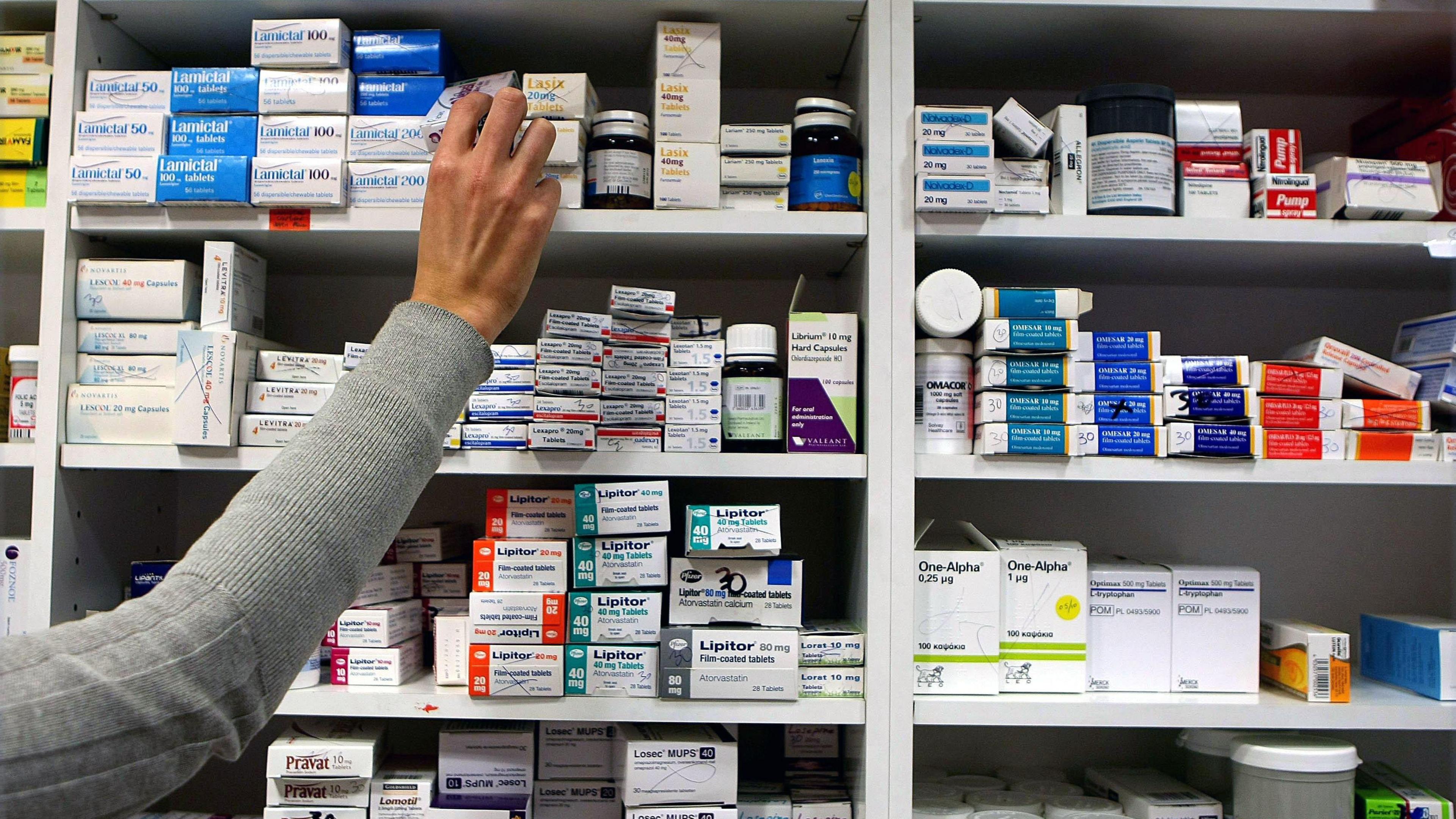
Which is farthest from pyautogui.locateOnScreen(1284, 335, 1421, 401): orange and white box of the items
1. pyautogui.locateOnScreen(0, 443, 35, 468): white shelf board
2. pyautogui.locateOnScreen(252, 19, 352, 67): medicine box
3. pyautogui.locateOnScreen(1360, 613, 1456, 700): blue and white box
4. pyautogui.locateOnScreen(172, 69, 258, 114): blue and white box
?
pyautogui.locateOnScreen(0, 443, 35, 468): white shelf board

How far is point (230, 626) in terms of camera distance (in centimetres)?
47

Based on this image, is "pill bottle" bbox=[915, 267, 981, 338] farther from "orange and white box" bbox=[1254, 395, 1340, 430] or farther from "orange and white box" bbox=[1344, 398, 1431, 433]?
"orange and white box" bbox=[1344, 398, 1431, 433]

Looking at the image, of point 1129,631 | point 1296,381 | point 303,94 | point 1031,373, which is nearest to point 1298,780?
point 1129,631

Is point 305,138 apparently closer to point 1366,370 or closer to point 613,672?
point 613,672

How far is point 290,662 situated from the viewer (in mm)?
512

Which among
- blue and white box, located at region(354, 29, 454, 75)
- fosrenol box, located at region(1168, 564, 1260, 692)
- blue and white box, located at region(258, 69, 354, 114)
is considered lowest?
fosrenol box, located at region(1168, 564, 1260, 692)

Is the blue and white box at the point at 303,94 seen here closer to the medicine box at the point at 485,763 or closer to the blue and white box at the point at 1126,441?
the medicine box at the point at 485,763

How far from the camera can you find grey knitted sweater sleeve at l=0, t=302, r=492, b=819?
42 centimetres

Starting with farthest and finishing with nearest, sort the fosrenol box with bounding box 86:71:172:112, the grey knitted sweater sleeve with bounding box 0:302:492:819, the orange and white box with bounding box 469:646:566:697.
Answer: the fosrenol box with bounding box 86:71:172:112
the orange and white box with bounding box 469:646:566:697
the grey knitted sweater sleeve with bounding box 0:302:492:819

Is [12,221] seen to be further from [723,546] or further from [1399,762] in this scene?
[1399,762]

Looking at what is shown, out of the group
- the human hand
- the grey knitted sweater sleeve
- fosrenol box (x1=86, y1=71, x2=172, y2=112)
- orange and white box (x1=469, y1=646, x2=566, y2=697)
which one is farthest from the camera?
fosrenol box (x1=86, y1=71, x2=172, y2=112)

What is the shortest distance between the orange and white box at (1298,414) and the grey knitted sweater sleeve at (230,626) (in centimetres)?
131

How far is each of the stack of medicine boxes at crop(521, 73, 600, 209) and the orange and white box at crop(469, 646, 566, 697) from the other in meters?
A: 0.68

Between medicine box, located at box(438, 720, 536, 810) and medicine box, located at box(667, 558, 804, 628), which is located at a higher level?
medicine box, located at box(667, 558, 804, 628)
